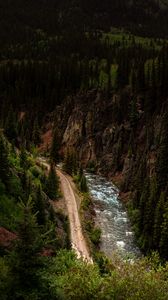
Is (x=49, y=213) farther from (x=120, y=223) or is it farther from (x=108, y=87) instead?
(x=108, y=87)

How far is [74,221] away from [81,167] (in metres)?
38.2

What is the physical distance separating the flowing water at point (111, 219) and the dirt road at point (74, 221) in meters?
4.56

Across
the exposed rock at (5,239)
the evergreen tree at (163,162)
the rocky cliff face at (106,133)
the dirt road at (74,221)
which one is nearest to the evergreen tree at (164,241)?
the dirt road at (74,221)

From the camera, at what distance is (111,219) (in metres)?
95.8

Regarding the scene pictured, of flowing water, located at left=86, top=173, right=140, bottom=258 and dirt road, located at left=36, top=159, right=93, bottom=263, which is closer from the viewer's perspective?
dirt road, located at left=36, top=159, right=93, bottom=263

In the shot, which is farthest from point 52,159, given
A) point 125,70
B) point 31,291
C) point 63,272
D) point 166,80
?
point 31,291

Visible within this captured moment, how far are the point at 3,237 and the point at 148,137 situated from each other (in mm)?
77419

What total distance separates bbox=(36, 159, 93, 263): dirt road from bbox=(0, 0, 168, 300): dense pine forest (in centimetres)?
183

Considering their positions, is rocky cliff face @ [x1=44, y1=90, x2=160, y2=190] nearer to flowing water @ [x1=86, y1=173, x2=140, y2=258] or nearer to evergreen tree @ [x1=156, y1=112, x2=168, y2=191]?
flowing water @ [x1=86, y1=173, x2=140, y2=258]

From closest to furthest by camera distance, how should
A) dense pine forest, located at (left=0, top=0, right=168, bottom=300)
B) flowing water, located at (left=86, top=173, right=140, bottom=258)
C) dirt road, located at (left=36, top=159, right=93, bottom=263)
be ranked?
dense pine forest, located at (left=0, top=0, right=168, bottom=300), dirt road, located at (left=36, top=159, right=93, bottom=263), flowing water, located at (left=86, top=173, right=140, bottom=258)

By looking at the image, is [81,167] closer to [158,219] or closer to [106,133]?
[106,133]

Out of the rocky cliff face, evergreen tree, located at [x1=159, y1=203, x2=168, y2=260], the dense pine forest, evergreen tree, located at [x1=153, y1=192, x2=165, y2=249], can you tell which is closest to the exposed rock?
the dense pine forest

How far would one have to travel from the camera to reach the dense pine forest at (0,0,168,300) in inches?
1345

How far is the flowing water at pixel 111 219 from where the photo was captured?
268ft
